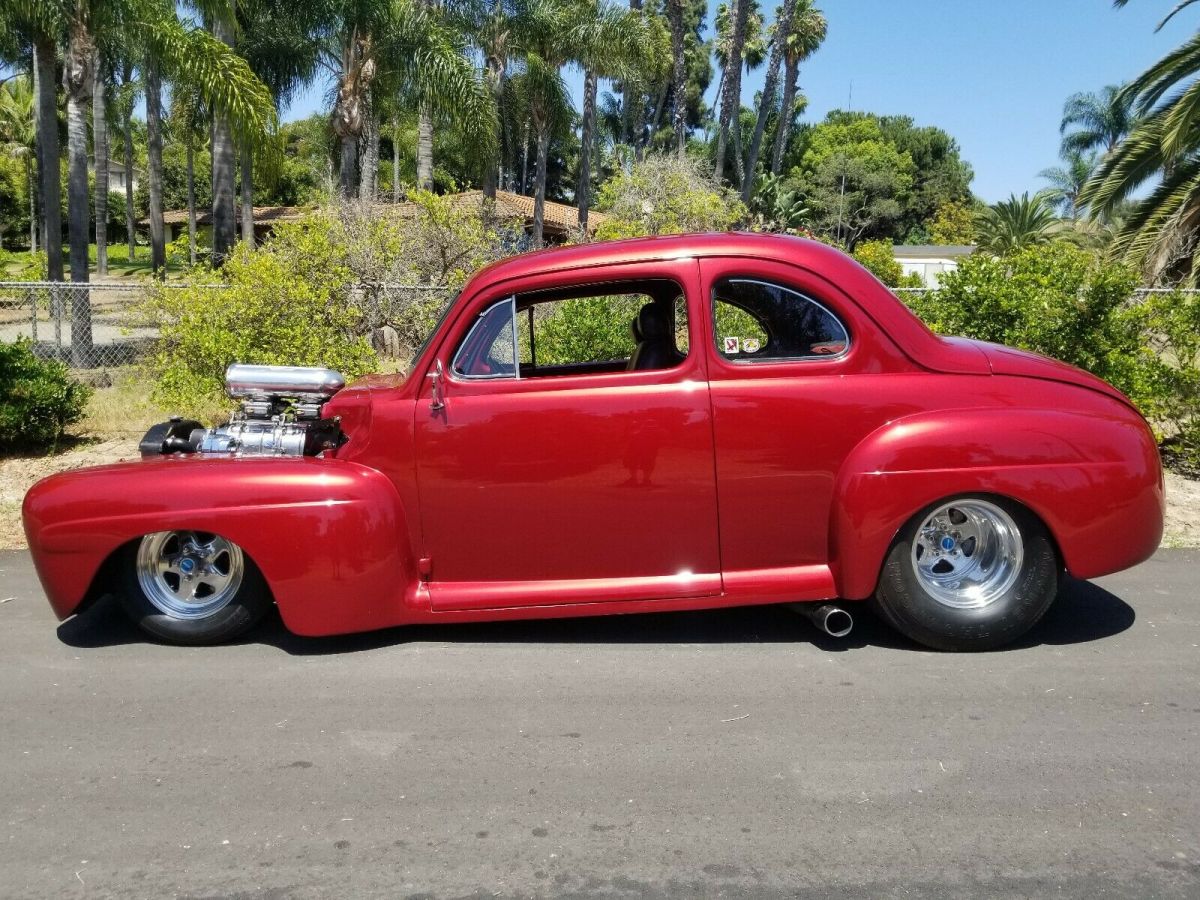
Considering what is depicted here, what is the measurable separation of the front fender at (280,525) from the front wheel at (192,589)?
0.22 meters

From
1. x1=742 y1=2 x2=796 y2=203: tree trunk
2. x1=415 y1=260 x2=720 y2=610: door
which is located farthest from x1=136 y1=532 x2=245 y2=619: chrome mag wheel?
x1=742 y1=2 x2=796 y2=203: tree trunk

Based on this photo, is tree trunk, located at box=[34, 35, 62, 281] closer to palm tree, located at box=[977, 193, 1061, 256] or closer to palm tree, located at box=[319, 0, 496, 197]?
palm tree, located at box=[319, 0, 496, 197]

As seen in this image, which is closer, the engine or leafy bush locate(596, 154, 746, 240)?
the engine

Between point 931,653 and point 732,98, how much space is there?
119ft

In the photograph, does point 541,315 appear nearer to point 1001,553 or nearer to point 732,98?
point 1001,553

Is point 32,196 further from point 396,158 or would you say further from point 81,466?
point 81,466

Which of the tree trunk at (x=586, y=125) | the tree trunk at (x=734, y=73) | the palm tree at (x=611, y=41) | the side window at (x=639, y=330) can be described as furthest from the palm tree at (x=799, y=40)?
the side window at (x=639, y=330)

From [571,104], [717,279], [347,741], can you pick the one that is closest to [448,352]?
[717,279]

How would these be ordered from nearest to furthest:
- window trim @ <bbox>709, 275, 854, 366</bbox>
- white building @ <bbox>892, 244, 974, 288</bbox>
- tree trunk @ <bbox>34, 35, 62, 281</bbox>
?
window trim @ <bbox>709, 275, 854, 366</bbox> → tree trunk @ <bbox>34, 35, 62, 281</bbox> → white building @ <bbox>892, 244, 974, 288</bbox>

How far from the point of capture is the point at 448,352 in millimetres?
4586

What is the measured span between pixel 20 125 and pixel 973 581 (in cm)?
6025

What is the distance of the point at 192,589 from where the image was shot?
4812 millimetres

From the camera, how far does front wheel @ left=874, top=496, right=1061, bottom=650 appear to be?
14.9 ft

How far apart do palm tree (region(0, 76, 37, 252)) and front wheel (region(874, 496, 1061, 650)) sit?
184ft
